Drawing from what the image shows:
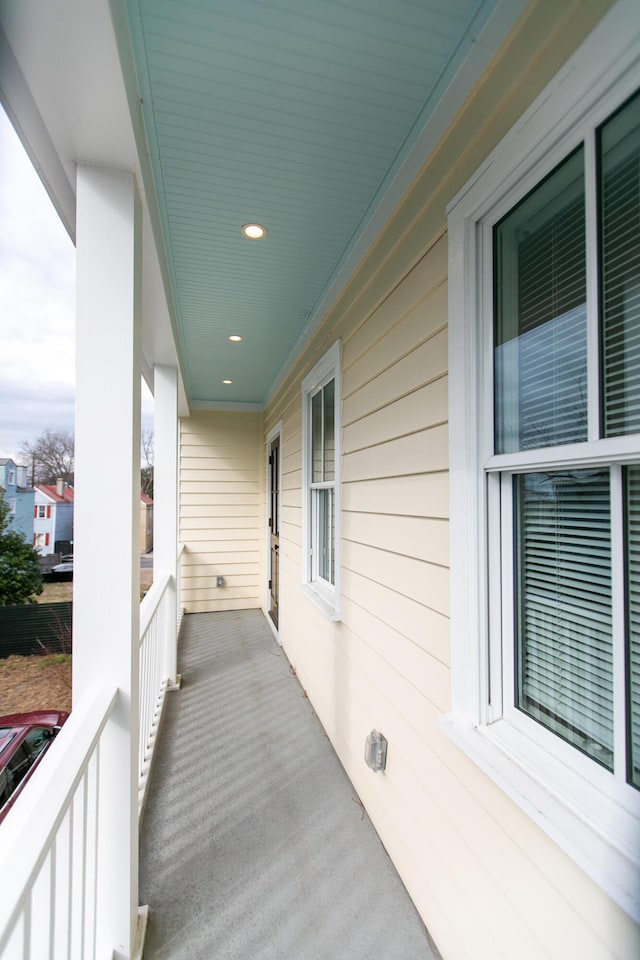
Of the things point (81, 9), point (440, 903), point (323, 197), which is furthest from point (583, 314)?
point (440, 903)

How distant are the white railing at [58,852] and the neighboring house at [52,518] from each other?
18.3 inches

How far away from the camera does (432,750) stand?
1.46 m

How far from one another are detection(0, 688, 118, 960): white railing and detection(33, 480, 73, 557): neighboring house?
1.52ft

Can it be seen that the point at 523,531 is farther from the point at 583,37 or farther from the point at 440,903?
the point at 440,903

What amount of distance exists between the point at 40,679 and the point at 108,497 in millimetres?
516

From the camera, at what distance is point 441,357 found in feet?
4.67

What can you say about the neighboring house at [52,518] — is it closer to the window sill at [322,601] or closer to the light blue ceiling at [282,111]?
the light blue ceiling at [282,111]

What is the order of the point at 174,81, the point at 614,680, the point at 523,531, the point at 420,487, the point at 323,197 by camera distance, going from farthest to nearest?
the point at 323,197, the point at 420,487, the point at 174,81, the point at 523,531, the point at 614,680

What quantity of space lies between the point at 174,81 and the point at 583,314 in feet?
4.34

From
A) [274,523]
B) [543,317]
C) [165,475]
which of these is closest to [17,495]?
[543,317]

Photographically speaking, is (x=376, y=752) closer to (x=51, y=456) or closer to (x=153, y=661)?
→ (x=153, y=661)

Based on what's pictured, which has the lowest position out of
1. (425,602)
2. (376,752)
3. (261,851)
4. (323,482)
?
(261,851)

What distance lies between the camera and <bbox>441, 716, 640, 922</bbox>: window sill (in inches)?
30.0

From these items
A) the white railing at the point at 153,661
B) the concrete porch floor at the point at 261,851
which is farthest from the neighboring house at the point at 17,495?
the concrete porch floor at the point at 261,851
